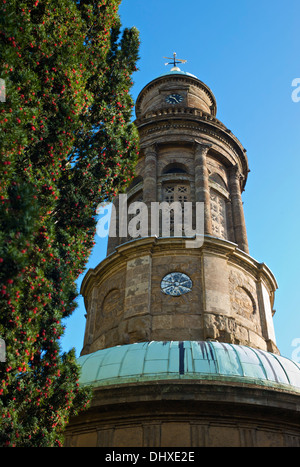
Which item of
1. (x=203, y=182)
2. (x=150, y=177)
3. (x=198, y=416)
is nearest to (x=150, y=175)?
(x=150, y=177)

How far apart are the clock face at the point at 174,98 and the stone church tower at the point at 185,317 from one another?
55 mm

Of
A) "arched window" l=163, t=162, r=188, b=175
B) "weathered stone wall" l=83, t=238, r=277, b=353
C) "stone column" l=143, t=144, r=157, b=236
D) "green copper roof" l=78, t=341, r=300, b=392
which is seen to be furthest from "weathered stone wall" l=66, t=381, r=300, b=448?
Answer: "arched window" l=163, t=162, r=188, b=175

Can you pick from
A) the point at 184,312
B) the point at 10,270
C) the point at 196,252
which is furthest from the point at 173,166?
the point at 10,270

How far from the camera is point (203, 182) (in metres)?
21.0

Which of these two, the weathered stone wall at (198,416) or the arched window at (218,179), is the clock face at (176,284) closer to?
the weathered stone wall at (198,416)

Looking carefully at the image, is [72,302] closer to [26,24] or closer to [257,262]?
[26,24]

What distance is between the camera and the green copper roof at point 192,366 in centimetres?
1152

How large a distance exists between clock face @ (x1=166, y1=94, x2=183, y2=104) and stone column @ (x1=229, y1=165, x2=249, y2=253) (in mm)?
5061

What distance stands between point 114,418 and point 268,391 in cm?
352

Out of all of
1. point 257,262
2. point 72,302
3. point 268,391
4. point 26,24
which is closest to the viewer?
point 26,24

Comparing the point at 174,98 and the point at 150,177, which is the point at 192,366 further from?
the point at 174,98

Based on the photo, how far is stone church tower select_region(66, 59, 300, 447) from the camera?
11188 mm

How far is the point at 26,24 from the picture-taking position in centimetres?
912

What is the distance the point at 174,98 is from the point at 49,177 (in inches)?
699
